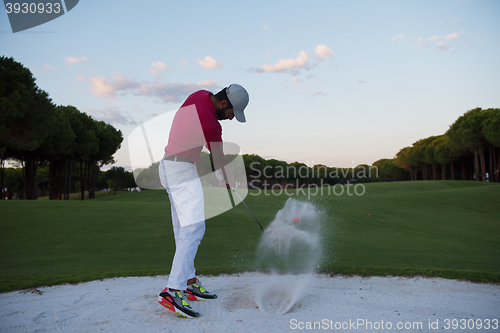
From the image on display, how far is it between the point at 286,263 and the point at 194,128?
4.26 meters

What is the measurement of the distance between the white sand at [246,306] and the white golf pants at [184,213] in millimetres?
488

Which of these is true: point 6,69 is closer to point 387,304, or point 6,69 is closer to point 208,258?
point 208,258

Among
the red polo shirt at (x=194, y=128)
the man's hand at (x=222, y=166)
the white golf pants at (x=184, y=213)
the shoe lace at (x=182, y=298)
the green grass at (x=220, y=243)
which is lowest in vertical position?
the green grass at (x=220, y=243)

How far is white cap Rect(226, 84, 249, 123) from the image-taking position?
3504 millimetres

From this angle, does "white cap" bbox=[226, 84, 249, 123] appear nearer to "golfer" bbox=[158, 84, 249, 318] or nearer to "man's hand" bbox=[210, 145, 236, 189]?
"golfer" bbox=[158, 84, 249, 318]

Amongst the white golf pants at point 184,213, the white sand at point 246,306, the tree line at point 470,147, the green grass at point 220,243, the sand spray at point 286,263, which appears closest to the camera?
the white sand at point 246,306

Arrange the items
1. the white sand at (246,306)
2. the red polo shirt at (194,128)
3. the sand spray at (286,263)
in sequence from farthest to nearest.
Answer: the sand spray at (286,263), the red polo shirt at (194,128), the white sand at (246,306)

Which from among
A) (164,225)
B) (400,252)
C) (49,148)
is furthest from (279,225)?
(49,148)

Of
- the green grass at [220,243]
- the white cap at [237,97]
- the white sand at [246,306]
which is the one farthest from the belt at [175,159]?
the green grass at [220,243]

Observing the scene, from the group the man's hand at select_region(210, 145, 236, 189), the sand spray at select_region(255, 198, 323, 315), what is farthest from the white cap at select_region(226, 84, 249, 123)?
the sand spray at select_region(255, 198, 323, 315)

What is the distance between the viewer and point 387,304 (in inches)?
158

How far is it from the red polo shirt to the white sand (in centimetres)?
182

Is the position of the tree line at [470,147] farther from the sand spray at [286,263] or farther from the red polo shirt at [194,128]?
the red polo shirt at [194,128]

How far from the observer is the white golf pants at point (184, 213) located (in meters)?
3.54
